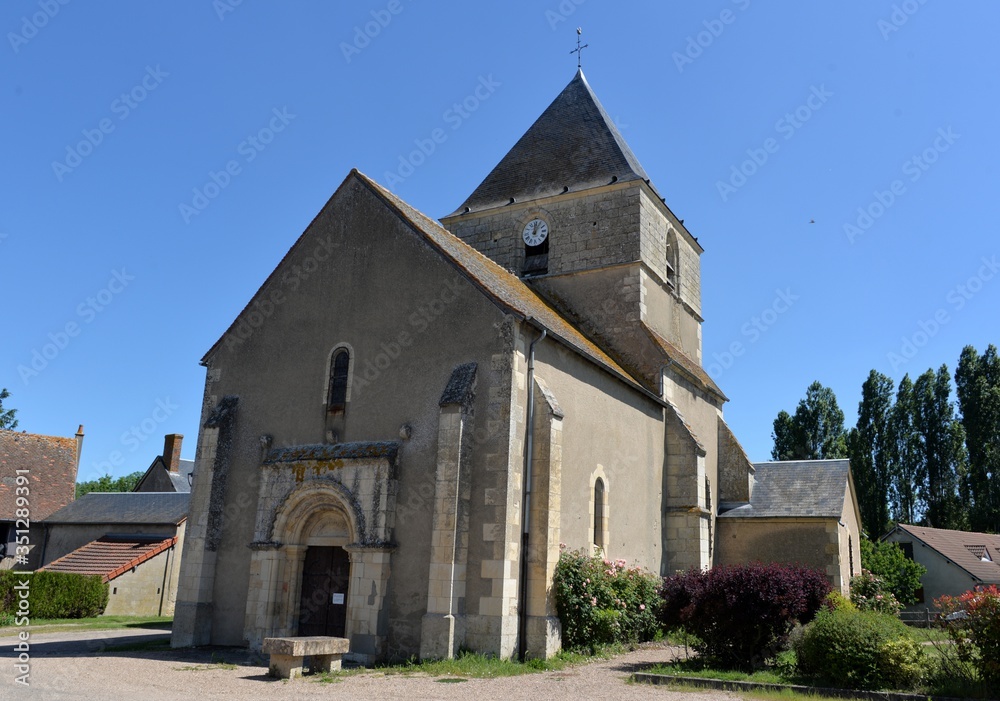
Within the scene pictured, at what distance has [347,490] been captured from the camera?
537 inches

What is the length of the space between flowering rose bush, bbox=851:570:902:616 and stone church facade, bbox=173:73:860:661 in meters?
0.83

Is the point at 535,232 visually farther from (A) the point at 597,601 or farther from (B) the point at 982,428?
(B) the point at 982,428

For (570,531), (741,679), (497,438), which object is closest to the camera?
(741,679)

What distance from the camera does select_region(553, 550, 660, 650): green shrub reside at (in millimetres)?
13047

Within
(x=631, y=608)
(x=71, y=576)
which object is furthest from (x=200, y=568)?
(x=71, y=576)

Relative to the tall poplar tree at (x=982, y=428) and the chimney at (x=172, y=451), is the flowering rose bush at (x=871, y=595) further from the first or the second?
the chimney at (x=172, y=451)

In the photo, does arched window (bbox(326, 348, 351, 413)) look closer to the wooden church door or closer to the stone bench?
the wooden church door

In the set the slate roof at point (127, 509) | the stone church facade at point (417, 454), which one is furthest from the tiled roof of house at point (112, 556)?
the stone church facade at point (417, 454)

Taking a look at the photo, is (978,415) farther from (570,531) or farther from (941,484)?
(570,531)

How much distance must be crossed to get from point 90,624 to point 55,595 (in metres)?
2.81

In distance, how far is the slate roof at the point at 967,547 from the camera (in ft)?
106

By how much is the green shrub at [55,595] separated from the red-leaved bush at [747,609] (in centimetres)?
1815

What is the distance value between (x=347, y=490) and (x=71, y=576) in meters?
13.9

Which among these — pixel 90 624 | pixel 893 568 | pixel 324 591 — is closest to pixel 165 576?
pixel 90 624
